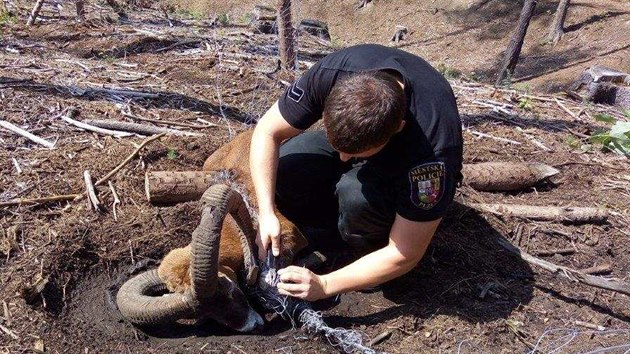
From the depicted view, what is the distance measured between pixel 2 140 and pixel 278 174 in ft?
7.96

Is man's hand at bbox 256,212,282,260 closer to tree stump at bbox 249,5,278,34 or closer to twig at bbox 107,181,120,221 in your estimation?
twig at bbox 107,181,120,221

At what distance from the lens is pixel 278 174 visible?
159 inches

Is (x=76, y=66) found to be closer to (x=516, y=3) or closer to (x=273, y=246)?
(x=273, y=246)

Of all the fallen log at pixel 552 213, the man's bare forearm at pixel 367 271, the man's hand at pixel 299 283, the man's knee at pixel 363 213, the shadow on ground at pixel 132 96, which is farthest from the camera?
the shadow on ground at pixel 132 96

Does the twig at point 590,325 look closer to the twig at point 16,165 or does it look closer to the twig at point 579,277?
the twig at point 579,277

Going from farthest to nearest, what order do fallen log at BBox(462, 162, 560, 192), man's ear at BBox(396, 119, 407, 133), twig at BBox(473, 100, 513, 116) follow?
twig at BBox(473, 100, 513, 116)
fallen log at BBox(462, 162, 560, 192)
man's ear at BBox(396, 119, 407, 133)

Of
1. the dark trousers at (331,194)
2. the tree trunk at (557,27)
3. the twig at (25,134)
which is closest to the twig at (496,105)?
the dark trousers at (331,194)

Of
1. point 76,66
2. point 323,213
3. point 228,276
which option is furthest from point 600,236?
point 76,66

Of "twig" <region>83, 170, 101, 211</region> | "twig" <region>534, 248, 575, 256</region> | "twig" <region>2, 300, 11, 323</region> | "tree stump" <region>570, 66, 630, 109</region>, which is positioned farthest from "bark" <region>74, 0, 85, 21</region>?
"twig" <region>534, 248, 575, 256</region>

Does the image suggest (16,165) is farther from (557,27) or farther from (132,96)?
(557,27)

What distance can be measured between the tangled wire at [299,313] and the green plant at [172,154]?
1.67 metres

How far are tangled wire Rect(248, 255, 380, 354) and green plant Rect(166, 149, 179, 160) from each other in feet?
5.47

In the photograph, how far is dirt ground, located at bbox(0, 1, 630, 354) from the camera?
3570mm

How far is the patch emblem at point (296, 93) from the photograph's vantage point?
11.1 ft
